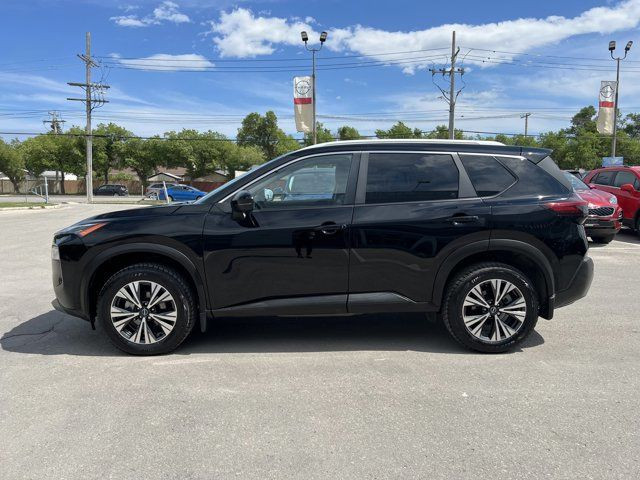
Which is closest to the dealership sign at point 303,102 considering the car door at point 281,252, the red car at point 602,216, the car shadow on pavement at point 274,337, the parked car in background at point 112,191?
the red car at point 602,216

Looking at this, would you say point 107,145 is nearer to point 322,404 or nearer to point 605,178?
point 605,178

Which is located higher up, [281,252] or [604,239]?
[281,252]

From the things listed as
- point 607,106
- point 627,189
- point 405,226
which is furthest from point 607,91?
point 405,226

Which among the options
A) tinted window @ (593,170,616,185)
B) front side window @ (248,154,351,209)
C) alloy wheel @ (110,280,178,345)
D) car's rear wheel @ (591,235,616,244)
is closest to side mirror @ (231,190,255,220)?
front side window @ (248,154,351,209)

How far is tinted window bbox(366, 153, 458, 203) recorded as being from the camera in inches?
164

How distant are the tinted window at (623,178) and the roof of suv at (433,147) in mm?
9731

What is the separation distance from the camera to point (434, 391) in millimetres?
3516

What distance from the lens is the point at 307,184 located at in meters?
4.23

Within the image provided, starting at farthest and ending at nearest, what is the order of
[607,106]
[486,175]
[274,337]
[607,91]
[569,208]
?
[607,106], [607,91], [274,337], [486,175], [569,208]

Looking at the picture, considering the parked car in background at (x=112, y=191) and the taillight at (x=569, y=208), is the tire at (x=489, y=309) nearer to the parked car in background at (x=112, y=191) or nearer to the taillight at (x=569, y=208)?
the taillight at (x=569, y=208)

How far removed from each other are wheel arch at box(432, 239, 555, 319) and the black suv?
12mm

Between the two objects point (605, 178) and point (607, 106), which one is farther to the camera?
point (607, 106)

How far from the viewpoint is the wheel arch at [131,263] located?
13.2 feet

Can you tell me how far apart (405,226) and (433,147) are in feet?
2.71
